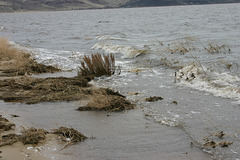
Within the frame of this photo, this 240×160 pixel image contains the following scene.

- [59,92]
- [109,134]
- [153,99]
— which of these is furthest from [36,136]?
[153,99]

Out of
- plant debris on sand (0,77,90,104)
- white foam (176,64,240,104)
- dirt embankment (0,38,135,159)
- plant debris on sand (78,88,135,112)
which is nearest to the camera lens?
dirt embankment (0,38,135,159)

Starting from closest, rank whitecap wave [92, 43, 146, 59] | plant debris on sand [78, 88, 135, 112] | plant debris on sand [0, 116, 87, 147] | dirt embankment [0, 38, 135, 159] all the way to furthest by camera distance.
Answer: plant debris on sand [0, 116, 87, 147]
dirt embankment [0, 38, 135, 159]
plant debris on sand [78, 88, 135, 112]
whitecap wave [92, 43, 146, 59]

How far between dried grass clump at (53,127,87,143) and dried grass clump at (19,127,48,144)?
291mm

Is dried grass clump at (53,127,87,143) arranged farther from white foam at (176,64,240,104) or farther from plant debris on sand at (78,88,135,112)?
white foam at (176,64,240,104)

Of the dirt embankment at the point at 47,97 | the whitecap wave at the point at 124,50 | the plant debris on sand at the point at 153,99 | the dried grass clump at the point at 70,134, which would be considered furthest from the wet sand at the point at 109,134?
the whitecap wave at the point at 124,50

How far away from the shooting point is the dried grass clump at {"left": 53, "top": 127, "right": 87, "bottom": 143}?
4.74 meters

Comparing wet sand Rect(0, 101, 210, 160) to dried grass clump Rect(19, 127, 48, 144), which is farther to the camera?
dried grass clump Rect(19, 127, 48, 144)

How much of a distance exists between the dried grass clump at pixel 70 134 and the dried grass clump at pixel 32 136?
291 millimetres

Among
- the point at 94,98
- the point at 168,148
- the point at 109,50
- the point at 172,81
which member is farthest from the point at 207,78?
the point at 109,50

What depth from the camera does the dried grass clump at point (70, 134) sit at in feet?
15.5

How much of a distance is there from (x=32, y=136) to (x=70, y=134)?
0.66 meters

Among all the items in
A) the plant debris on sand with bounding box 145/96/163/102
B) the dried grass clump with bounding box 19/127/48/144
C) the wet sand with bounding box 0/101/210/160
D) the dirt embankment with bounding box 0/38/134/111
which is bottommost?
the wet sand with bounding box 0/101/210/160

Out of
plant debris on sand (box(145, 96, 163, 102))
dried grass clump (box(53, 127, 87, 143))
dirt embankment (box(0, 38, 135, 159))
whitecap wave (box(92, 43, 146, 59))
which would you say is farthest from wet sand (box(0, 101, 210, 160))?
whitecap wave (box(92, 43, 146, 59))

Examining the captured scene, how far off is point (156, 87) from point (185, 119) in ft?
8.97
